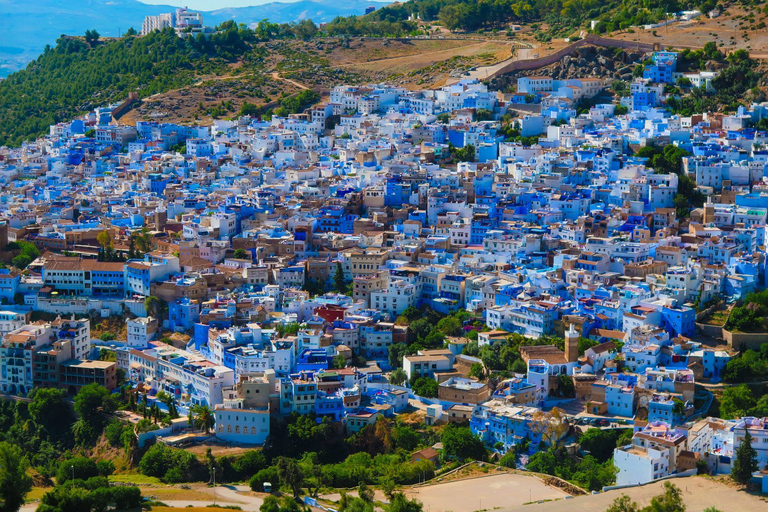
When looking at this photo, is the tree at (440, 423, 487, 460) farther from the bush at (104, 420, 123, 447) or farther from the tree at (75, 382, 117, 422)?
the tree at (75, 382, 117, 422)

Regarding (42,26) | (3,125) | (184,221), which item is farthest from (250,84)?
(42,26)

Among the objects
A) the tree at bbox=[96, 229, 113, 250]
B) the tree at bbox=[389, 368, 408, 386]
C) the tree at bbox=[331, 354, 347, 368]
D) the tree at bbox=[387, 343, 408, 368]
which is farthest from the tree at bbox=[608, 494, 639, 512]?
the tree at bbox=[96, 229, 113, 250]

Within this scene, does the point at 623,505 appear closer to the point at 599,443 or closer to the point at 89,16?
the point at 599,443

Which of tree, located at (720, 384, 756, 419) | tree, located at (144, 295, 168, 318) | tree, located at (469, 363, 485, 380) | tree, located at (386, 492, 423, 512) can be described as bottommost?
tree, located at (386, 492, 423, 512)

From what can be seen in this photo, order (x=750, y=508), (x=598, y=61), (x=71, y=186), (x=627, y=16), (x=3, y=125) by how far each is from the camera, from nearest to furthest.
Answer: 1. (x=750, y=508)
2. (x=71, y=186)
3. (x=598, y=61)
4. (x=627, y=16)
5. (x=3, y=125)

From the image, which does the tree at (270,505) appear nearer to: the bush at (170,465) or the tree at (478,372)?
the bush at (170,465)

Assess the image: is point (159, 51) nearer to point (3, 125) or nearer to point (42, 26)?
point (3, 125)

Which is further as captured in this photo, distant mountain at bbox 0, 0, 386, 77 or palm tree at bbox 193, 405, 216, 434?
distant mountain at bbox 0, 0, 386, 77
